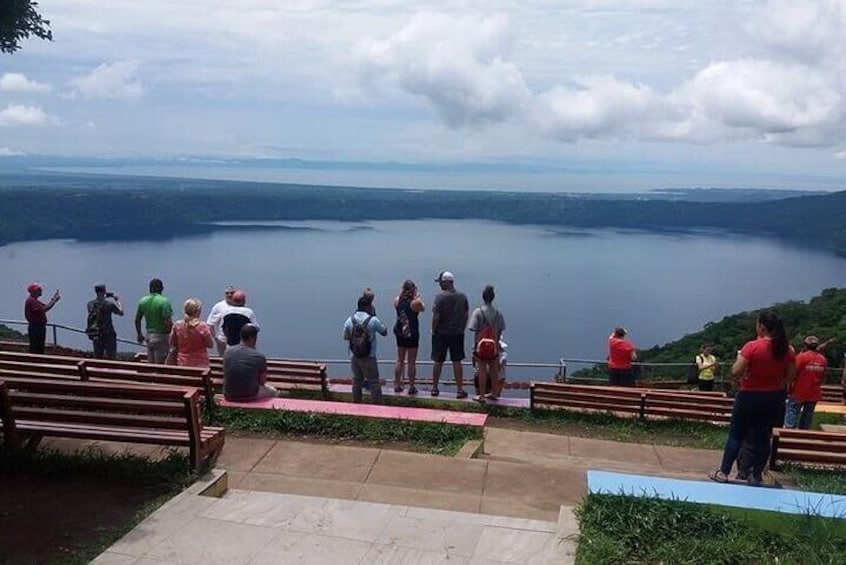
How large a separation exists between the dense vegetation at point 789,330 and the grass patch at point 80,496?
26.8 meters

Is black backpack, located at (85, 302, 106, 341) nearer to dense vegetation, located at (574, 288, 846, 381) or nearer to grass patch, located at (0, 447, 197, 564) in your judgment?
grass patch, located at (0, 447, 197, 564)

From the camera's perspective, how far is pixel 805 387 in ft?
30.7

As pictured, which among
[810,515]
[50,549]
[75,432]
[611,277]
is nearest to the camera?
[50,549]

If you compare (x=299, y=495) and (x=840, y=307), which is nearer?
(x=299, y=495)

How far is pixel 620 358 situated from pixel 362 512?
7.31 meters

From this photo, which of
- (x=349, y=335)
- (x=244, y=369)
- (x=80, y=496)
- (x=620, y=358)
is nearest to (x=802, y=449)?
(x=620, y=358)

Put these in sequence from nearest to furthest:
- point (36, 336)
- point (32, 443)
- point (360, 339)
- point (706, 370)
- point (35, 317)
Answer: point (32, 443)
point (360, 339)
point (35, 317)
point (36, 336)
point (706, 370)

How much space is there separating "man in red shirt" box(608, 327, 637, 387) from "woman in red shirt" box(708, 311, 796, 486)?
16.3 feet

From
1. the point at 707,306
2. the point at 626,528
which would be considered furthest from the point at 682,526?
the point at 707,306

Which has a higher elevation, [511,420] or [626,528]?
[626,528]

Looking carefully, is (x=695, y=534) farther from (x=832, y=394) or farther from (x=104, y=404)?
(x=832, y=394)

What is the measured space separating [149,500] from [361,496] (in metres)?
1.40

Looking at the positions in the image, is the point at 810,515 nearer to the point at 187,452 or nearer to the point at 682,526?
the point at 682,526

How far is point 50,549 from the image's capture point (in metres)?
4.39
